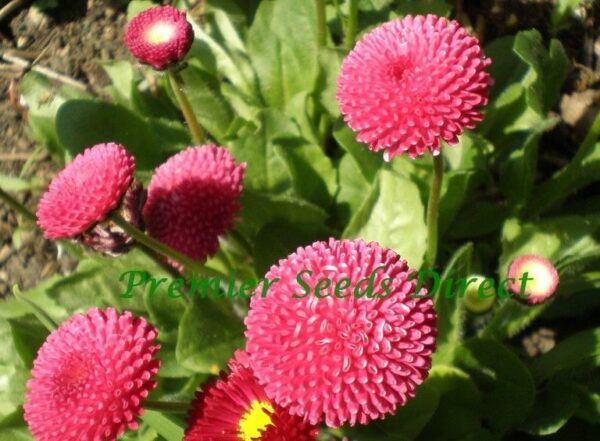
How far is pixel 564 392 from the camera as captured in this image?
8.40ft

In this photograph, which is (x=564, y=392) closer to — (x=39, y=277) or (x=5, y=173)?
(x=39, y=277)

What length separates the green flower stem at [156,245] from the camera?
215 centimetres

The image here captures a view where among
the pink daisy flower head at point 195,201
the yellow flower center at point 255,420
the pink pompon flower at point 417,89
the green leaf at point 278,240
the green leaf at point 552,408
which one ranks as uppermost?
the pink pompon flower at point 417,89

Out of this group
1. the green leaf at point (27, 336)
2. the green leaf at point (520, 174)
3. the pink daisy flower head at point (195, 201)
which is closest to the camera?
the pink daisy flower head at point (195, 201)

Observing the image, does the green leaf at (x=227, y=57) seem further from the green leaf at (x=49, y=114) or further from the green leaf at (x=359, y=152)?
the green leaf at (x=359, y=152)

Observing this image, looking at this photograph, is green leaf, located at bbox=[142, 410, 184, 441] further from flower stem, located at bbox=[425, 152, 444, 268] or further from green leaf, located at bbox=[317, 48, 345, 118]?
green leaf, located at bbox=[317, 48, 345, 118]

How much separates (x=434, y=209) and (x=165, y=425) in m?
1.04

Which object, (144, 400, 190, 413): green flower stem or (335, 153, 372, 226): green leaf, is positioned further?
(335, 153, 372, 226): green leaf

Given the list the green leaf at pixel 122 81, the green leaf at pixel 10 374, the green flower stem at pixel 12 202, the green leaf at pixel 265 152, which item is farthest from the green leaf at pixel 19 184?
the green leaf at pixel 265 152

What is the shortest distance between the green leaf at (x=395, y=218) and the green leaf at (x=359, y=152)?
230 millimetres

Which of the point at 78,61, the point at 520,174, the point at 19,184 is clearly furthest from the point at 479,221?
the point at 78,61

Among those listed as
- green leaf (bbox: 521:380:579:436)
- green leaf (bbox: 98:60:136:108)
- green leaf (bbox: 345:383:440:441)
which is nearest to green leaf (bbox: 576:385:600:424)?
green leaf (bbox: 521:380:579:436)

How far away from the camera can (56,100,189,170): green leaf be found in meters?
3.13

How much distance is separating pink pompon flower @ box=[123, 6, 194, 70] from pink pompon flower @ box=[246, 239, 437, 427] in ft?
3.35
